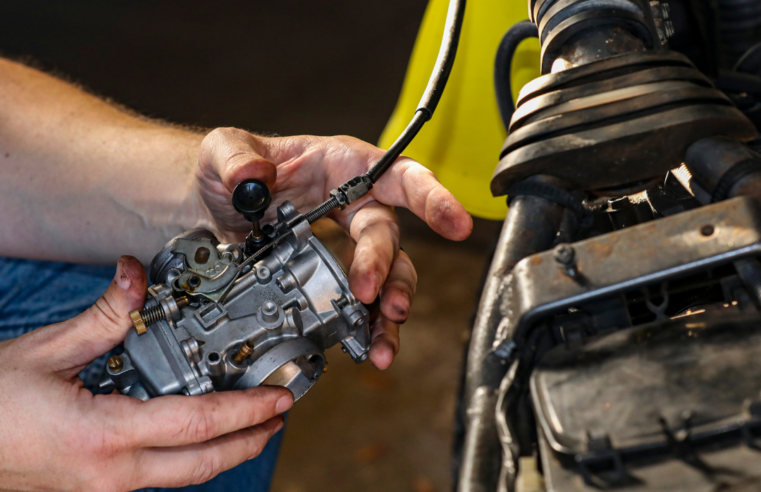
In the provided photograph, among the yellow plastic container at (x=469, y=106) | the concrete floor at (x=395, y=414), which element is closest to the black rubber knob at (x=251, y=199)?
the yellow plastic container at (x=469, y=106)

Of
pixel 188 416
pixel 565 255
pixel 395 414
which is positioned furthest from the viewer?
pixel 395 414

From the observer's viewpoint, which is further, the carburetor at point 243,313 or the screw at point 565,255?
the carburetor at point 243,313

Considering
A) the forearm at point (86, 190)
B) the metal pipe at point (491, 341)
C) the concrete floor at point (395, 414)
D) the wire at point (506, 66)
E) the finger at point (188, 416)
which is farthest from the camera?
the concrete floor at point (395, 414)

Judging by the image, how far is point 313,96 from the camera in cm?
321

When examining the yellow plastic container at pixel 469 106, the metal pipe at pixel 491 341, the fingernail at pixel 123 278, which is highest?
the yellow plastic container at pixel 469 106

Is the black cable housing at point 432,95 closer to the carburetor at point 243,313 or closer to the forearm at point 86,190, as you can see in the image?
the carburetor at point 243,313

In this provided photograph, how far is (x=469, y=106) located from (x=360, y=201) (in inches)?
15.8

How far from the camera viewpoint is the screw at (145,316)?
0.80 m

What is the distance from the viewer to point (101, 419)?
31.2 inches

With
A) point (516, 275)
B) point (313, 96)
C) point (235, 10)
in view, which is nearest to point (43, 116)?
point (516, 275)

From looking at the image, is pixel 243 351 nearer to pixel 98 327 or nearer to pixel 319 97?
pixel 98 327

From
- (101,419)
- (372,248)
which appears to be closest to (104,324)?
(101,419)

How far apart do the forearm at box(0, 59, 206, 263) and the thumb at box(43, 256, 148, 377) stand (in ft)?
1.49

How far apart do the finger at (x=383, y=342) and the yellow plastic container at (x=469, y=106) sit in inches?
18.1
